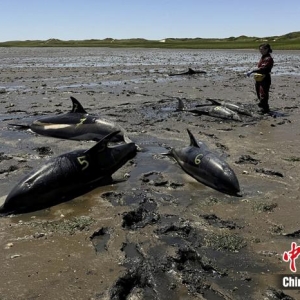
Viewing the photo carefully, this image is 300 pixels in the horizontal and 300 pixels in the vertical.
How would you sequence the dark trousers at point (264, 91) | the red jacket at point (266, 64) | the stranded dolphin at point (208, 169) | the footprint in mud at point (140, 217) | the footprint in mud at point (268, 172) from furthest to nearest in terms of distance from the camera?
the dark trousers at point (264, 91) < the red jacket at point (266, 64) < the footprint in mud at point (268, 172) < the stranded dolphin at point (208, 169) < the footprint in mud at point (140, 217)

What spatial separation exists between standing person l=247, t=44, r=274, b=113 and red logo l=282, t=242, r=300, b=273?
9.91 m

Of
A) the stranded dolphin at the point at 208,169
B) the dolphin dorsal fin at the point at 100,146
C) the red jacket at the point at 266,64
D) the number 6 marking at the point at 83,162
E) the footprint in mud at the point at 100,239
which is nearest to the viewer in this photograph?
the footprint in mud at the point at 100,239

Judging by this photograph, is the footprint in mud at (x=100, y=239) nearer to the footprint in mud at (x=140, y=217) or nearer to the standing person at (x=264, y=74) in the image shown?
the footprint in mud at (x=140, y=217)

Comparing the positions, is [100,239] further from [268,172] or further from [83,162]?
[268,172]

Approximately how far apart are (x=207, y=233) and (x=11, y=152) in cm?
608

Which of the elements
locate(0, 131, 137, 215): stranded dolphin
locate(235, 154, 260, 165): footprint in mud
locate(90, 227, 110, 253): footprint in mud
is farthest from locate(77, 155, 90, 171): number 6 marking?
locate(235, 154, 260, 165): footprint in mud

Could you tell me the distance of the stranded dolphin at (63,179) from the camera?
668cm

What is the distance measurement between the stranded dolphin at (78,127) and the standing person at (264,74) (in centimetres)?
619

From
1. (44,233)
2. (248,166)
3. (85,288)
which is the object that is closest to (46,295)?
(85,288)

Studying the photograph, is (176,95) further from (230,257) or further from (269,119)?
(230,257)

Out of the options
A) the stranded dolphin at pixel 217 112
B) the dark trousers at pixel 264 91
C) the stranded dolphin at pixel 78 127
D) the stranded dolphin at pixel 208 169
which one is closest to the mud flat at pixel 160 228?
the stranded dolphin at pixel 208 169

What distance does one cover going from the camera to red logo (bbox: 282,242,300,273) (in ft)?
17.0

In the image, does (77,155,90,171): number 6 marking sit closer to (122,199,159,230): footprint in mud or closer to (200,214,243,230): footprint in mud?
(122,199,159,230): footprint in mud

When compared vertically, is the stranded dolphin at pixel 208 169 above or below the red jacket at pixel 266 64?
below
